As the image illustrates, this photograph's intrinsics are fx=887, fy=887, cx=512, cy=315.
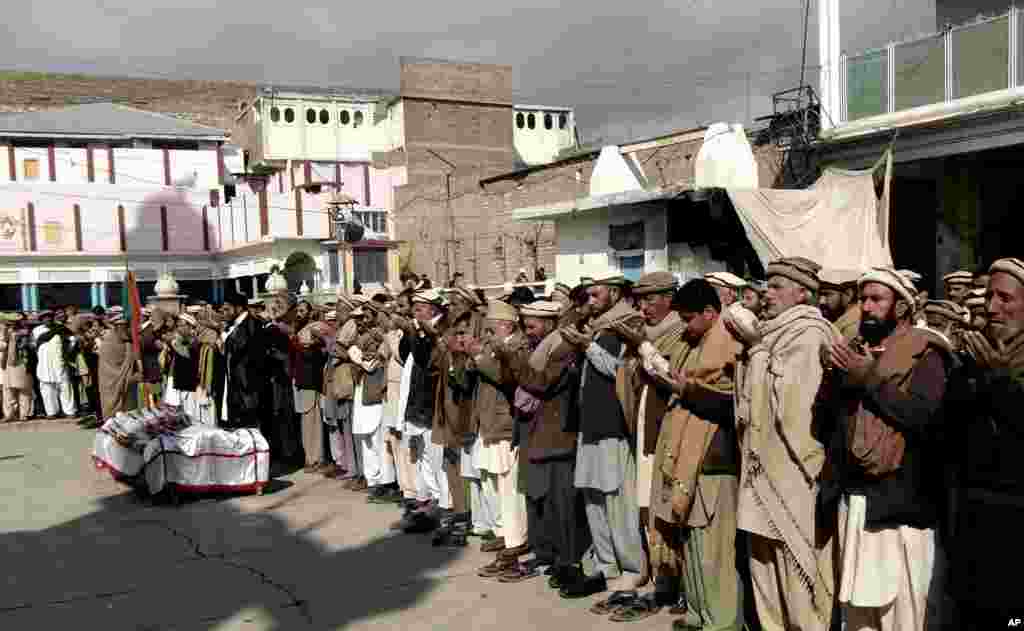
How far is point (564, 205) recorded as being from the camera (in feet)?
47.5

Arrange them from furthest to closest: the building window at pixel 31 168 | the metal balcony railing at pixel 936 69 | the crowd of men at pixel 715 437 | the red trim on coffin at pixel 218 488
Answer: the building window at pixel 31 168
the metal balcony railing at pixel 936 69
the red trim on coffin at pixel 218 488
the crowd of men at pixel 715 437

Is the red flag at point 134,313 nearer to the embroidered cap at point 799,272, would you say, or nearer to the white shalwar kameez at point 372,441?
the white shalwar kameez at point 372,441

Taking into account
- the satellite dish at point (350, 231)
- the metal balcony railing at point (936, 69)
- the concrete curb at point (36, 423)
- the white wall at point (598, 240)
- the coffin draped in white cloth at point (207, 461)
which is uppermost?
the metal balcony railing at point (936, 69)

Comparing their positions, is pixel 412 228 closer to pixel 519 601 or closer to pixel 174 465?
pixel 174 465

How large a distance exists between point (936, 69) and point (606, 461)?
10006 mm

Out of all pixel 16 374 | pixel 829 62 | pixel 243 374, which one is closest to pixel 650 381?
pixel 243 374

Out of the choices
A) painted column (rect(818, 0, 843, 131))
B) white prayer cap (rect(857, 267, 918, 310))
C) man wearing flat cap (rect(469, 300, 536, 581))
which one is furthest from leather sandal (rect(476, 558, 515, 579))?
painted column (rect(818, 0, 843, 131))

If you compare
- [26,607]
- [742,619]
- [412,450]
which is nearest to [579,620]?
[742,619]

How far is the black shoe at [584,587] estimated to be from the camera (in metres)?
5.27

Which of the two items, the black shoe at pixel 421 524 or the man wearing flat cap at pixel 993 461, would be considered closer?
the man wearing flat cap at pixel 993 461

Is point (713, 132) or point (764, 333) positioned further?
point (713, 132)

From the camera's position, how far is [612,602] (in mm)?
5035

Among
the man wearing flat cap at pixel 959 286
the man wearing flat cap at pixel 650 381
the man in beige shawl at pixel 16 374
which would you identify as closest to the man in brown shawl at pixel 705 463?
the man wearing flat cap at pixel 650 381

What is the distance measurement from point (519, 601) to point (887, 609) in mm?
2292
